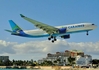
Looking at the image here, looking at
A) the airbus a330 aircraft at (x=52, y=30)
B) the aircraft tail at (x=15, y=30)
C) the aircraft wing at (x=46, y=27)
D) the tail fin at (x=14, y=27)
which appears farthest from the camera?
the tail fin at (x=14, y=27)

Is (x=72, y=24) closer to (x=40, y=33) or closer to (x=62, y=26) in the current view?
(x=62, y=26)

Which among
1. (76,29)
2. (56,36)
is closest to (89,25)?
(76,29)

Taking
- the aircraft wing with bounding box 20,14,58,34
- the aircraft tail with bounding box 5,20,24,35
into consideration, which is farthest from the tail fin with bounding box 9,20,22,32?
the aircraft wing with bounding box 20,14,58,34

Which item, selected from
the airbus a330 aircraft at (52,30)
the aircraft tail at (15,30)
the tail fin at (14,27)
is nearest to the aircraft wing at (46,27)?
the airbus a330 aircraft at (52,30)

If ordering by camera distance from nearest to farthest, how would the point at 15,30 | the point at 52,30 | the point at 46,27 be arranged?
the point at 52,30
the point at 46,27
the point at 15,30

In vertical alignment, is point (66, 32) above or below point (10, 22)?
below

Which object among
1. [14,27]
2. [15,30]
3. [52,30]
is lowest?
[52,30]

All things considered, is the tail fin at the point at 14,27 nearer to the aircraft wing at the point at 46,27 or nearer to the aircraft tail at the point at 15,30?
the aircraft tail at the point at 15,30

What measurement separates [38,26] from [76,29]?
39.6 ft

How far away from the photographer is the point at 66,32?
7075 centimetres

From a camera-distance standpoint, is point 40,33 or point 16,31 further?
point 16,31

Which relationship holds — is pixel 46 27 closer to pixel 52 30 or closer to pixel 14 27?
pixel 52 30

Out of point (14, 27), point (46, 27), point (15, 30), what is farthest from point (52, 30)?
point (14, 27)

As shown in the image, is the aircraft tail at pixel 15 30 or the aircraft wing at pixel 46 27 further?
the aircraft tail at pixel 15 30
